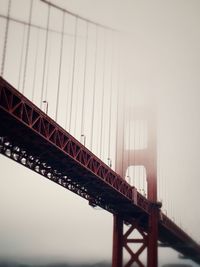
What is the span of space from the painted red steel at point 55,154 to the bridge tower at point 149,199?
1879mm

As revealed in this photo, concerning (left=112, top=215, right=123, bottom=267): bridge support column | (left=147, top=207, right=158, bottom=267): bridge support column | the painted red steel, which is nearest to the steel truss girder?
the painted red steel

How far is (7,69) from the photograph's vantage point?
22.8 m

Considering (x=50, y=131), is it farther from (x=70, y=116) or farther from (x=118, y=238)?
(x=118, y=238)

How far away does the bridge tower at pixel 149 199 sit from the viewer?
3781 centimetres

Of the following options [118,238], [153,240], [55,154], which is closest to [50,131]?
[55,154]

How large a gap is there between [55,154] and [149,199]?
1839 centimetres

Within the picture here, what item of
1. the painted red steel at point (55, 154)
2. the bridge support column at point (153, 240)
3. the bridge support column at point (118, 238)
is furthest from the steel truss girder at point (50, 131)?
the bridge support column at point (153, 240)

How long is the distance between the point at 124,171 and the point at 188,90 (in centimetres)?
1934

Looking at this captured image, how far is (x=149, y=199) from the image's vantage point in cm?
3866

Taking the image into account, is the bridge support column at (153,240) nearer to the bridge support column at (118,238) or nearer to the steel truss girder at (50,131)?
the bridge support column at (118,238)

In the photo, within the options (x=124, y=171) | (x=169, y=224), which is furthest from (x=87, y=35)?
(x=169, y=224)

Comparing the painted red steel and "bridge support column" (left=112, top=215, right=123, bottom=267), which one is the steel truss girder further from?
"bridge support column" (left=112, top=215, right=123, bottom=267)

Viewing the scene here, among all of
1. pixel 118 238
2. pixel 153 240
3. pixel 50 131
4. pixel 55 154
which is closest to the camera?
pixel 50 131

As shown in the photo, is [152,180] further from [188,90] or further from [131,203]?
[188,90]
